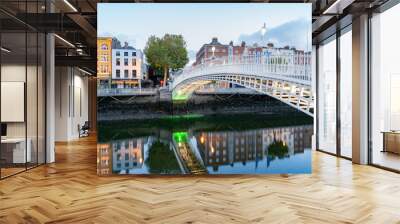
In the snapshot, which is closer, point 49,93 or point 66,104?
point 49,93

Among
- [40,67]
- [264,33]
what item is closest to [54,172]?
[40,67]

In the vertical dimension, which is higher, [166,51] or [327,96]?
[166,51]

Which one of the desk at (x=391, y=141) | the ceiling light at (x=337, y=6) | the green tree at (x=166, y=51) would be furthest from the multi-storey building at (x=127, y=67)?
the desk at (x=391, y=141)

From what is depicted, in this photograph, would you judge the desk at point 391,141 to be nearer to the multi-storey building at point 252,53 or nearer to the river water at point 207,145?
the river water at point 207,145

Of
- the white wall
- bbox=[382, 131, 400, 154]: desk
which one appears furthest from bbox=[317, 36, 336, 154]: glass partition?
the white wall

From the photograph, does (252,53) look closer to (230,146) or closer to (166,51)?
(166,51)

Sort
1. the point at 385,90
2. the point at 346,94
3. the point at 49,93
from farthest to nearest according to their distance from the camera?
the point at 346,94, the point at 49,93, the point at 385,90

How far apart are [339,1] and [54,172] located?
19.5 ft

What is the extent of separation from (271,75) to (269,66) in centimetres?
16

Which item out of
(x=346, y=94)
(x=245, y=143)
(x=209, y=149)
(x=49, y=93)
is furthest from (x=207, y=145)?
(x=346, y=94)

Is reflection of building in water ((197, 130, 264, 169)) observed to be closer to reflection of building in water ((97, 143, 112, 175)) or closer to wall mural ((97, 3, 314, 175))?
wall mural ((97, 3, 314, 175))

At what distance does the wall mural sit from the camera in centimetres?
635

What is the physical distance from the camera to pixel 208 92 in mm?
6449

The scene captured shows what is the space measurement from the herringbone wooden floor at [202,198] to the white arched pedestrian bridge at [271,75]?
1.40m
